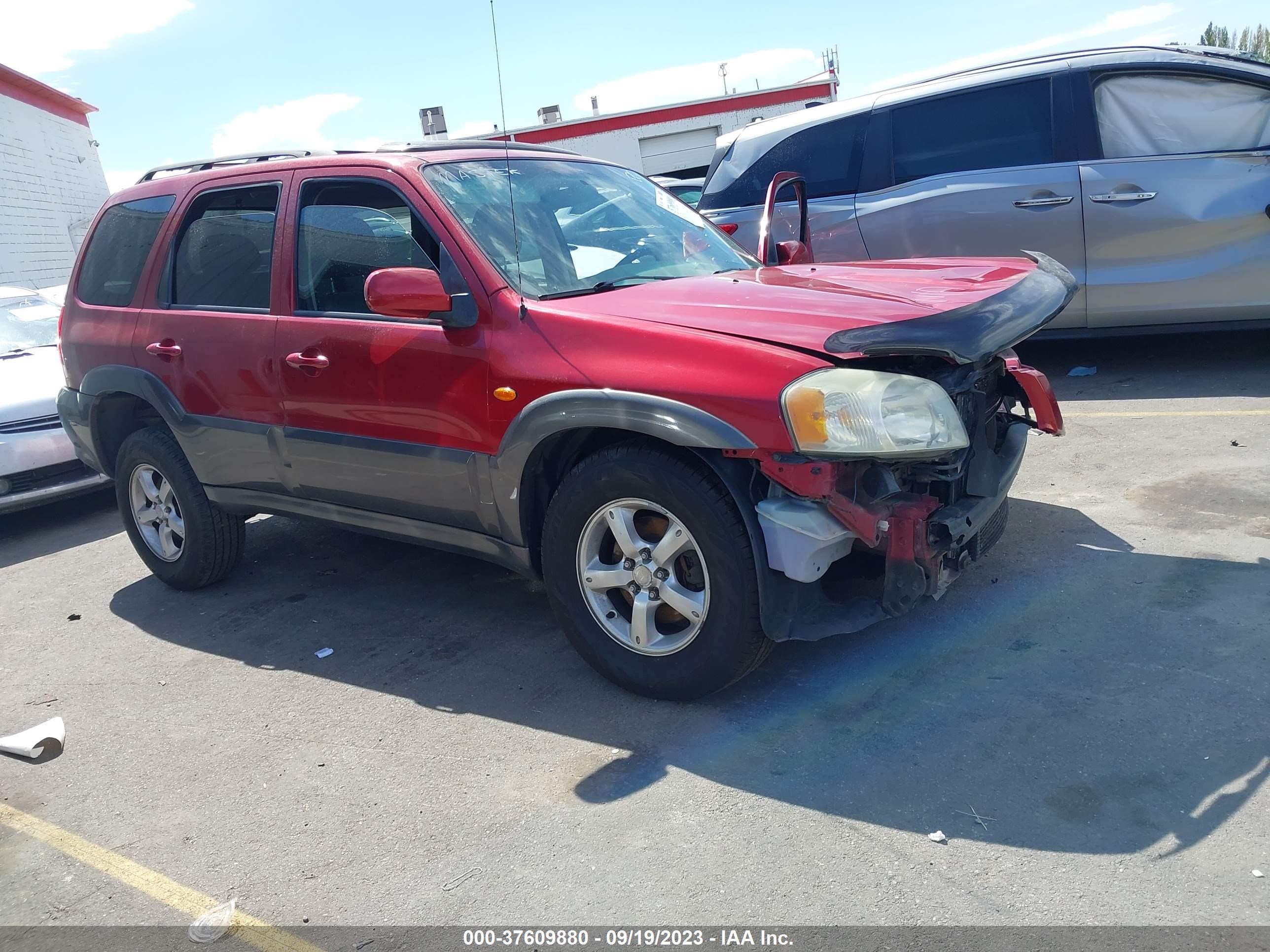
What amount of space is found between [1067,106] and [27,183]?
17.4 metres

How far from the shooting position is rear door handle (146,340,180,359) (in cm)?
482

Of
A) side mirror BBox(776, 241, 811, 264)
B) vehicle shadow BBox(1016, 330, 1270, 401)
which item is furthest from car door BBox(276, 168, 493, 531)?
vehicle shadow BBox(1016, 330, 1270, 401)

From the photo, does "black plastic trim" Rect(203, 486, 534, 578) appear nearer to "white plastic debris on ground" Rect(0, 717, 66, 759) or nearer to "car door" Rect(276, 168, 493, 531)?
"car door" Rect(276, 168, 493, 531)

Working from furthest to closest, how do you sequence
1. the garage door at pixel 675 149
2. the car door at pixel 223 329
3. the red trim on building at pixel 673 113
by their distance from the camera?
the garage door at pixel 675 149 → the red trim on building at pixel 673 113 → the car door at pixel 223 329

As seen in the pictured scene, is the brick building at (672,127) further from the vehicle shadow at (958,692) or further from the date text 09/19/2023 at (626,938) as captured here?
the date text 09/19/2023 at (626,938)

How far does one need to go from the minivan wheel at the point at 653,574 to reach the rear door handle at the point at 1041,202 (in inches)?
176

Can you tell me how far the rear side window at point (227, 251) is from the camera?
455 centimetres

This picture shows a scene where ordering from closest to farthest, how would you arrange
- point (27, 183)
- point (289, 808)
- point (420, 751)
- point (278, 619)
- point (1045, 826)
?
1. point (1045, 826)
2. point (289, 808)
3. point (420, 751)
4. point (278, 619)
5. point (27, 183)

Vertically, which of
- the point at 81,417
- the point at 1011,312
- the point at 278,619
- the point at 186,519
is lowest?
the point at 278,619

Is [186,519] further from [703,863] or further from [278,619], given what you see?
[703,863]

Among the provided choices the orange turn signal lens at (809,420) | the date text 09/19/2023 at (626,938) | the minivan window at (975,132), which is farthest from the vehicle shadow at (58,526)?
the minivan window at (975,132)

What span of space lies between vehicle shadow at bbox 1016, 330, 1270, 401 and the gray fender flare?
4402 millimetres

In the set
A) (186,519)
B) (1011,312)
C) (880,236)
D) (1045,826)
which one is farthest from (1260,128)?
(186,519)

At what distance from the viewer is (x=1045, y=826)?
8.86 ft
